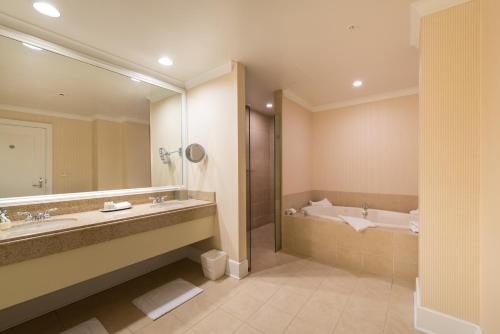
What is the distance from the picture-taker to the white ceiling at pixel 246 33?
146cm

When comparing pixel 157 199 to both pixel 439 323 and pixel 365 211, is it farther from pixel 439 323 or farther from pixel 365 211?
pixel 365 211

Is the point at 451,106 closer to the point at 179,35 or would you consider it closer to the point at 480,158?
the point at 480,158

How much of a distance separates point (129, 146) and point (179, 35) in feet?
4.63

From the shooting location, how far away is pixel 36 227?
1526 millimetres

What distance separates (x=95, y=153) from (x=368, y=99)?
157 inches

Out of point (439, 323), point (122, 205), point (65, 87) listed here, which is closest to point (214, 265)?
point (122, 205)

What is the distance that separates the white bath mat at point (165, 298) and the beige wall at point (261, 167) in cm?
218

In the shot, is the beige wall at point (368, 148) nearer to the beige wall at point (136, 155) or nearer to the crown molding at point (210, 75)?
the crown molding at point (210, 75)

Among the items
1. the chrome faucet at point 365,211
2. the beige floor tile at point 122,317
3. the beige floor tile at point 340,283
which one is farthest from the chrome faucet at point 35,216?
the chrome faucet at point 365,211

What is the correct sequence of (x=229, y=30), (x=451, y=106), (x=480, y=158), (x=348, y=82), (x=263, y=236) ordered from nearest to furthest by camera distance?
(x=480, y=158) < (x=451, y=106) < (x=229, y=30) < (x=348, y=82) < (x=263, y=236)

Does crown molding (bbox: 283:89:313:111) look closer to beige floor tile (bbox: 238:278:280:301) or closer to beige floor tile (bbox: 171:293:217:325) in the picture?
beige floor tile (bbox: 238:278:280:301)

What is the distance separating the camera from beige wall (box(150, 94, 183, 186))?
262cm

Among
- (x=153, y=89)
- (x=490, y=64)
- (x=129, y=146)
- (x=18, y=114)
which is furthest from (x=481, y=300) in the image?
(x=18, y=114)

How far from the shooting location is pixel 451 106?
1395mm
